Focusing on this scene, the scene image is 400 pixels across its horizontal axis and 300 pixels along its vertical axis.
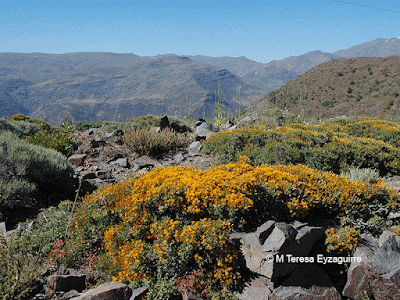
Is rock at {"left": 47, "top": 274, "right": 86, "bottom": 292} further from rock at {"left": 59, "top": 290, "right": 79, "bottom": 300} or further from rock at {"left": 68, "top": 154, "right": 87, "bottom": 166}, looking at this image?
rock at {"left": 68, "top": 154, "right": 87, "bottom": 166}

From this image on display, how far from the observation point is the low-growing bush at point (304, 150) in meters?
7.02

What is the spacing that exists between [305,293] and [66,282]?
302cm

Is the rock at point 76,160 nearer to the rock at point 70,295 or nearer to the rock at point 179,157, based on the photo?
the rock at point 179,157

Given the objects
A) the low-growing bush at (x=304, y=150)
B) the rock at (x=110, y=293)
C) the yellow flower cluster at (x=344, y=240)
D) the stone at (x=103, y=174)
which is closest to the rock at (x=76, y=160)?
the stone at (x=103, y=174)

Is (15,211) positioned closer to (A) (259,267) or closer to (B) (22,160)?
(B) (22,160)

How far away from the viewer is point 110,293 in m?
2.87

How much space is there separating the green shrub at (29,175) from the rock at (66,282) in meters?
2.40

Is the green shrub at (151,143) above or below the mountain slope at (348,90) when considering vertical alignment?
below

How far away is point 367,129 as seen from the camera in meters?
10.9

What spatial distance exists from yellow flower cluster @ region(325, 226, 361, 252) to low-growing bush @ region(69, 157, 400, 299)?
0.07 metres

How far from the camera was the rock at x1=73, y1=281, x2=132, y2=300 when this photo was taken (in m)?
2.83

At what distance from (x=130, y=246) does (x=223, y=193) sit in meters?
1.46

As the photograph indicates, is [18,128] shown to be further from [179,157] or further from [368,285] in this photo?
[368,285]

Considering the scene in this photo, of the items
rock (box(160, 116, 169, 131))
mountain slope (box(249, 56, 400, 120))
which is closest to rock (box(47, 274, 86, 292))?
rock (box(160, 116, 169, 131))
